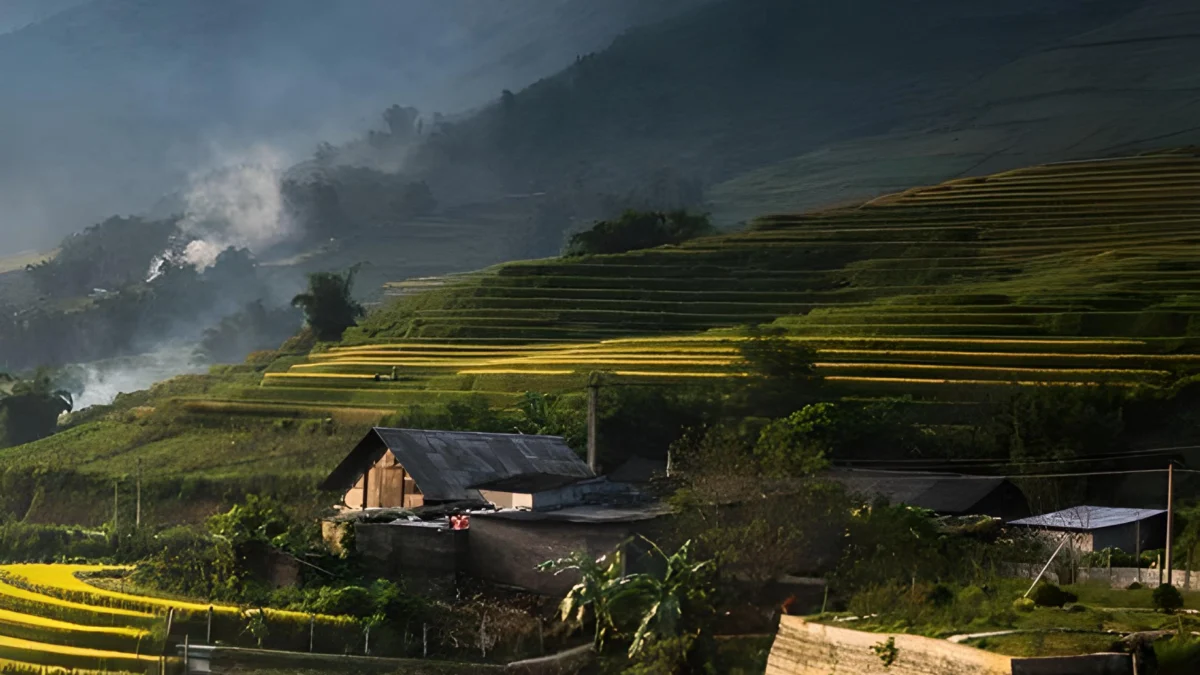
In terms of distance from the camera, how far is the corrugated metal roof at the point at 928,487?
29.4m

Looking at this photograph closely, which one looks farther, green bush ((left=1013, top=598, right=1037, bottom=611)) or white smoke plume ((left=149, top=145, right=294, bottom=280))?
white smoke plume ((left=149, top=145, right=294, bottom=280))

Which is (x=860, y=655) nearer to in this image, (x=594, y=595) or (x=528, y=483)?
(x=594, y=595)

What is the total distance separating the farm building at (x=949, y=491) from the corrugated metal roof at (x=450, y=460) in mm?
5496

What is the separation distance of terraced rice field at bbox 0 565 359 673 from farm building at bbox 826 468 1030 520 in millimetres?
11412

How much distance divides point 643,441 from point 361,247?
78.5 metres

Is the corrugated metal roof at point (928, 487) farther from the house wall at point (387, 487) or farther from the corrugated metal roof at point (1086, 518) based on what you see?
the house wall at point (387, 487)

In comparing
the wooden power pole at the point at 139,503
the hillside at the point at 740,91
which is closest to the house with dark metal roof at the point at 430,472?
the wooden power pole at the point at 139,503

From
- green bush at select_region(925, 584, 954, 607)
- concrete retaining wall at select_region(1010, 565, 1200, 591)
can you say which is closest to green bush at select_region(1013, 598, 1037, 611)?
green bush at select_region(925, 584, 954, 607)

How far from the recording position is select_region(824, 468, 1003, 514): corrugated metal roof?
1156 inches

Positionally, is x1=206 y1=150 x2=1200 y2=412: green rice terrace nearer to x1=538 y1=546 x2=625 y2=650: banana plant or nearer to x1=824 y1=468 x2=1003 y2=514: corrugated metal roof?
x1=824 y1=468 x2=1003 y2=514: corrugated metal roof

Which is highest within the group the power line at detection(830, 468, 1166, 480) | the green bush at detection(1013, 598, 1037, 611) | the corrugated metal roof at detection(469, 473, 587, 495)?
the power line at detection(830, 468, 1166, 480)

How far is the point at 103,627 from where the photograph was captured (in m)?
23.2

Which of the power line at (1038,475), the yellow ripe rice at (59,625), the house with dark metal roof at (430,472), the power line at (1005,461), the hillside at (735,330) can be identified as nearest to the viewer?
the yellow ripe rice at (59,625)

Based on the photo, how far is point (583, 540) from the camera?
23.2 m
